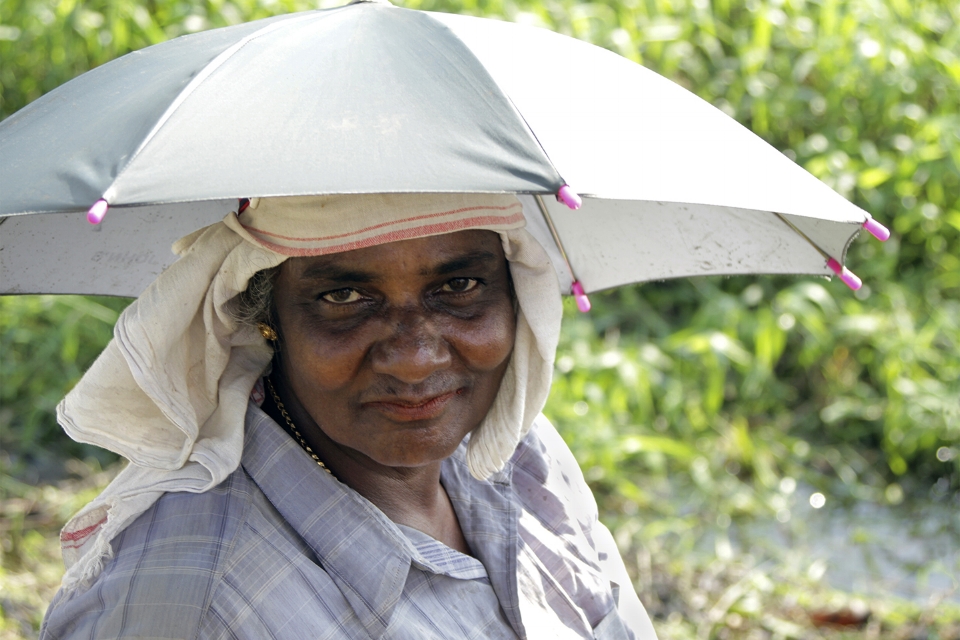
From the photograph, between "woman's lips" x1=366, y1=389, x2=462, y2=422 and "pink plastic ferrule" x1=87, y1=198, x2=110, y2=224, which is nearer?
"pink plastic ferrule" x1=87, y1=198, x2=110, y2=224

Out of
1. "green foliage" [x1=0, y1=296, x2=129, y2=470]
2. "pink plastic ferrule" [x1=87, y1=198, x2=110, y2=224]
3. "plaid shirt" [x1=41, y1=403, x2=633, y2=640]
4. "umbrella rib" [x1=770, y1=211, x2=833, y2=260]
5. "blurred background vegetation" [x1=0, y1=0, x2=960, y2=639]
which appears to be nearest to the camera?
"pink plastic ferrule" [x1=87, y1=198, x2=110, y2=224]

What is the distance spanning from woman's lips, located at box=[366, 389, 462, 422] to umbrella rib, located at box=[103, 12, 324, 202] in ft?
1.71

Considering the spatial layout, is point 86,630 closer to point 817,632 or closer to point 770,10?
point 817,632

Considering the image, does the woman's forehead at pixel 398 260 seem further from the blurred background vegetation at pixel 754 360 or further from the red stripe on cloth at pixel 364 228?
the blurred background vegetation at pixel 754 360

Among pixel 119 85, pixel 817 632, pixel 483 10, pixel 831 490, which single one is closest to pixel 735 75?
pixel 483 10

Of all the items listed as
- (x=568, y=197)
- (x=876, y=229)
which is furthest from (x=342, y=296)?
(x=876, y=229)

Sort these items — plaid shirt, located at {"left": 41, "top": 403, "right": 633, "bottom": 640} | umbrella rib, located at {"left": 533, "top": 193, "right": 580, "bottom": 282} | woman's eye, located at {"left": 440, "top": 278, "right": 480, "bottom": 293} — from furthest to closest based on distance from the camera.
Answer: umbrella rib, located at {"left": 533, "top": 193, "right": 580, "bottom": 282}
woman's eye, located at {"left": 440, "top": 278, "right": 480, "bottom": 293}
plaid shirt, located at {"left": 41, "top": 403, "right": 633, "bottom": 640}

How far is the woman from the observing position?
148 centimetres

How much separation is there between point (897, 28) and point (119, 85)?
4536 millimetres

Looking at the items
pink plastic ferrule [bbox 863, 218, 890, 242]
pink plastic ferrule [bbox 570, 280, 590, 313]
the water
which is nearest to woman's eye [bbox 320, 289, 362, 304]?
pink plastic ferrule [bbox 570, 280, 590, 313]

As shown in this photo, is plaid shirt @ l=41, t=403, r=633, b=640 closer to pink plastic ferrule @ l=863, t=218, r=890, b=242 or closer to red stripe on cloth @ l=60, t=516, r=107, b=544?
red stripe on cloth @ l=60, t=516, r=107, b=544

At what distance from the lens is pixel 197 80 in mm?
1374

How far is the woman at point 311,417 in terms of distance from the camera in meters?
1.48

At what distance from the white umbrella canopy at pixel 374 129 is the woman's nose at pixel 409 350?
0.38 meters
